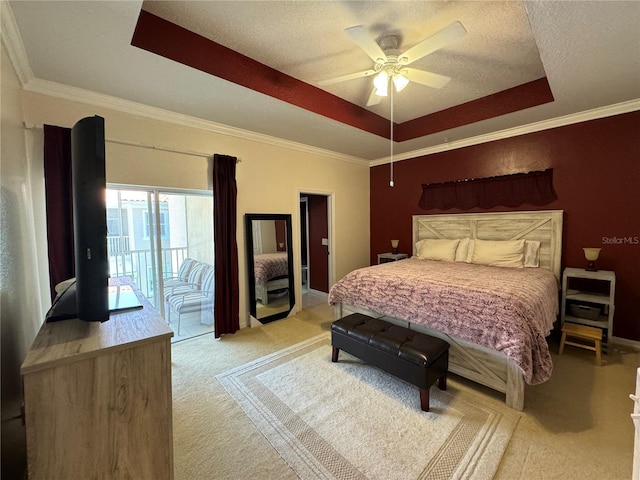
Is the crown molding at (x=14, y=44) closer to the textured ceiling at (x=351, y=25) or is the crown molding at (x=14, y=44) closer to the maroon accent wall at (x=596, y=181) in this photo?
the textured ceiling at (x=351, y=25)

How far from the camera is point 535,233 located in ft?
11.3

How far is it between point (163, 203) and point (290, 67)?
1956 mm

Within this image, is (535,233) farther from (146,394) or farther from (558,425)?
(146,394)

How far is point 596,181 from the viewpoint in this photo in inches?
120

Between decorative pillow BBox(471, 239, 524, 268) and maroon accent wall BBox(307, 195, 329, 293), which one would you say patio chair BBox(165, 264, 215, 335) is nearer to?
maroon accent wall BBox(307, 195, 329, 293)

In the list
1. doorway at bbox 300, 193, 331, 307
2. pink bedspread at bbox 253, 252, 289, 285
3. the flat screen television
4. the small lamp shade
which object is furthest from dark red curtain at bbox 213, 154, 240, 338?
the small lamp shade

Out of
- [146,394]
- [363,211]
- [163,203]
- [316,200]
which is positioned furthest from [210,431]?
[363,211]

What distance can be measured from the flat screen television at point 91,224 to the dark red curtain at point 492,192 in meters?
4.25

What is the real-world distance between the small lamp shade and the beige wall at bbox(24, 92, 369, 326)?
312 cm

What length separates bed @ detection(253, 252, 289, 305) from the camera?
3645 mm

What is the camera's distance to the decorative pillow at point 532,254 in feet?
10.9

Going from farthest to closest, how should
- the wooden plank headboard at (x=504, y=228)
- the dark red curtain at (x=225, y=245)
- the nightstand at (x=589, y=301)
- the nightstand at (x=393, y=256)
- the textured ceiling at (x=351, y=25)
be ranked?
the nightstand at (x=393, y=256) < the wooden plank headboard at (x=504, y=228) < the dark red curtain at (x=225, y=245) < the nightstand at (x=589, y=301) < the textured ceiling at (x=351, y=25)

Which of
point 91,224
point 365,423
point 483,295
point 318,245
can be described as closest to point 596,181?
point 483,295

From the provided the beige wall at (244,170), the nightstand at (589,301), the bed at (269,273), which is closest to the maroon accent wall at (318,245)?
the beige wall at (244,170)
